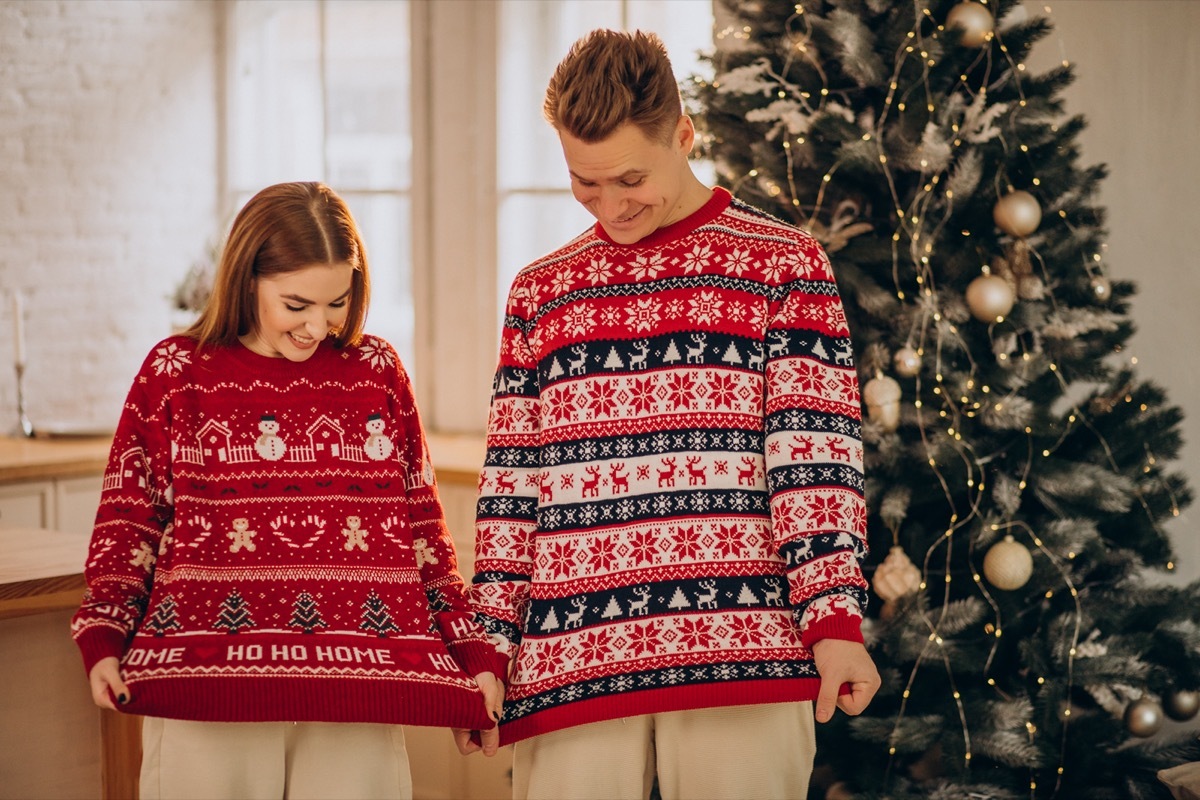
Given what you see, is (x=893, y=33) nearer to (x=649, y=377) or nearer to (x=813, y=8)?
(x=813, y=8)

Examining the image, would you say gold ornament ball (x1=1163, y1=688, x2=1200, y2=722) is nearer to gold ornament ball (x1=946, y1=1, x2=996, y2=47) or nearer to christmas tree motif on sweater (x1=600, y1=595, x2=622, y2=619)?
gold ornament ball (x1=946, y1=1, x2=996, y2=47)

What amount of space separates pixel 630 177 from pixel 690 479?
0.35 metres

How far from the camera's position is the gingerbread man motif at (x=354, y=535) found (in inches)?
62.4

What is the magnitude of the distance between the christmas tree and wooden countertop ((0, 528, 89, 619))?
1.38m

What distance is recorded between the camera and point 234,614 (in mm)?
1535

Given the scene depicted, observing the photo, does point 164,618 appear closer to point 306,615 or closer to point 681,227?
point 306,615

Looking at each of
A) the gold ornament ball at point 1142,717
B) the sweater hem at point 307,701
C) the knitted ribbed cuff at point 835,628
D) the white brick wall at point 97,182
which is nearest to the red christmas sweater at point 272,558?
the sweater hem at point 307,701

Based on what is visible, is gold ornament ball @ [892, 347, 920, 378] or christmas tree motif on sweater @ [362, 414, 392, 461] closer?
christmas tree motif on sweater @ [362, 414, 392, 461]

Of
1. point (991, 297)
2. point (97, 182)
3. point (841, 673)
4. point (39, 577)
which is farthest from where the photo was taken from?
point (97, 182)

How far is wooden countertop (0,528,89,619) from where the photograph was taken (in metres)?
2.02

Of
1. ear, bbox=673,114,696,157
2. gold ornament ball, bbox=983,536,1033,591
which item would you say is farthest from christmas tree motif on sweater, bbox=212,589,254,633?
gold ornament ball, bbox=983,536,1033,591

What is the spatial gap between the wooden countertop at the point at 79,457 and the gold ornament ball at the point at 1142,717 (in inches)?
63.5

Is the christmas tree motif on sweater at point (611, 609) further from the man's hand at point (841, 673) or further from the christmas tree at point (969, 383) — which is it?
the christmas tree at point (969, 383)

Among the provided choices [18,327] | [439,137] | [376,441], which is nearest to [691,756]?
[376,441]
